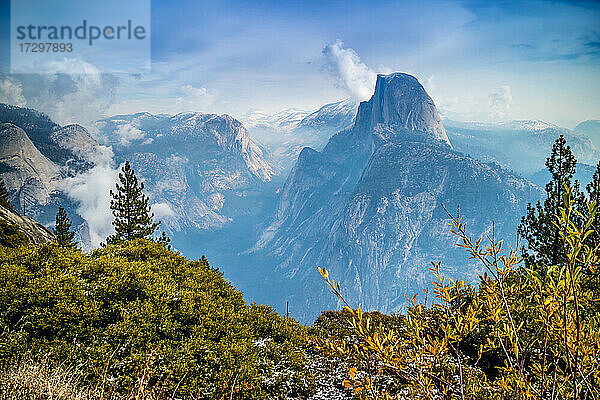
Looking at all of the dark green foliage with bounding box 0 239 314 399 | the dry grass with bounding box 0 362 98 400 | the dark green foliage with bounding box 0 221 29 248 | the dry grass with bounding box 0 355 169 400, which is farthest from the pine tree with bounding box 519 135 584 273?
the dark green foliage with bounding box 0 221 29 248

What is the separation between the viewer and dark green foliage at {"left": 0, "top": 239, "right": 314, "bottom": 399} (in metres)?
8.21

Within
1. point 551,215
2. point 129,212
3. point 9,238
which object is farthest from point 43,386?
point 129,212

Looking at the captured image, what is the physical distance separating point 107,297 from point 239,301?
443cm

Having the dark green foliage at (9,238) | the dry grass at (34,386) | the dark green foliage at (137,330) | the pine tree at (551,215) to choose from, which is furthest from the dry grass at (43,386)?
the pine tree at (551,215)

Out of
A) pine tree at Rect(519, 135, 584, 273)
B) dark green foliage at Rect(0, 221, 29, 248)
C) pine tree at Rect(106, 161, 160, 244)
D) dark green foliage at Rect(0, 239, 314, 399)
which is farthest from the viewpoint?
pine tree at Rect(106, 161, 160, 244)

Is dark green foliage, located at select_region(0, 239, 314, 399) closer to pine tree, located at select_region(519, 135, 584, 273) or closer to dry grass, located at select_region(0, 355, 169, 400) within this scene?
dry grass, located at select_region(0, 355, 169, 400)

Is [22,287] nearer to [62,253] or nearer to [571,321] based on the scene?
[62,253]

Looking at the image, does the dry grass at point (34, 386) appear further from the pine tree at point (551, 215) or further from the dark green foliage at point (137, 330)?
the pine tree at point (551, 215)

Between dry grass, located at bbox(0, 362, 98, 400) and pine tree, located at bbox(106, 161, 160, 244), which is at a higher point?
pine tree, located at bbox(106, 161, 160, 244)

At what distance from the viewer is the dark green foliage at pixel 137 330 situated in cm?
821

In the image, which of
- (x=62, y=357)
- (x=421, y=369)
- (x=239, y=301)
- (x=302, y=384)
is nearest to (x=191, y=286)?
(x=239, y=301)

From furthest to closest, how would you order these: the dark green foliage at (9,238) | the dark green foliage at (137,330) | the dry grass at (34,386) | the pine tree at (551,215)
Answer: the pine tree at (551,215) < the dark green foliage at (9,238) < the dark green foliage at (137,330) < the dry grass at (34,386)

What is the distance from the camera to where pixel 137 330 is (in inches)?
350

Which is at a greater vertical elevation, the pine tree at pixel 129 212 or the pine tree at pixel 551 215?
the pine tree at pixel 129 212
